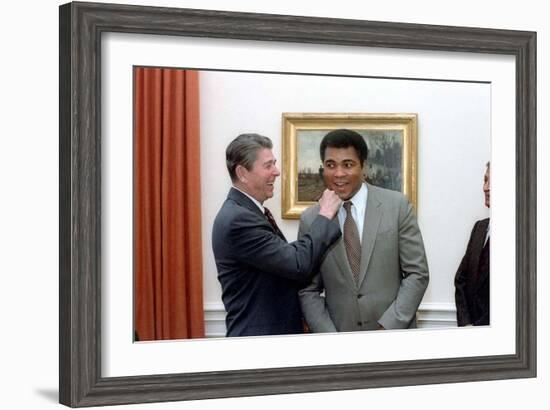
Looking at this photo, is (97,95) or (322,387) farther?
(322,387)

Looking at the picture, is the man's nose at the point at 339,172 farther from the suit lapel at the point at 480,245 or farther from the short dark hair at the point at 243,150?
the suit lapel at the point at 480,245

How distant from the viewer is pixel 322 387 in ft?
17.0

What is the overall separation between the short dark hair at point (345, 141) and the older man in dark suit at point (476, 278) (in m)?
0.55

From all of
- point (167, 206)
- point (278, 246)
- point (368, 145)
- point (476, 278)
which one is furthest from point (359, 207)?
point (167, 206)

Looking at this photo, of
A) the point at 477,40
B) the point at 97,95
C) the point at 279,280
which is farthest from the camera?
the point at 477,40

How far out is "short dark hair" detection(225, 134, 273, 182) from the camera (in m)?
5.05

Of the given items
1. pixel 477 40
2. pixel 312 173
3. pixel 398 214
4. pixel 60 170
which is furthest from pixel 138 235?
pixel 477 40

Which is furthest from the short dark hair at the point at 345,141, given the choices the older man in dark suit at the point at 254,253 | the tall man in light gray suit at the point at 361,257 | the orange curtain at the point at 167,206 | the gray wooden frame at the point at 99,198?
the orange curtain at the point at 167,206

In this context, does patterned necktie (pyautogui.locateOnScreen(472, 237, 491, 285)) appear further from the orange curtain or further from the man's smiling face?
the orange curtain

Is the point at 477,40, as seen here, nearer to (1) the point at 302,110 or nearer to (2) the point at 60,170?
(1) the point at 302,110

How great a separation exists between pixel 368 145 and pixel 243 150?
48cm

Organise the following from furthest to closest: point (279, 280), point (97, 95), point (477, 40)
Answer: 1. point (477, 40)
2. point (279, 280)
3. point (97, 95)

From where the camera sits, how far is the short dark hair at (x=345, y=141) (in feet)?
17.1

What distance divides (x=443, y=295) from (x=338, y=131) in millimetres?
752
